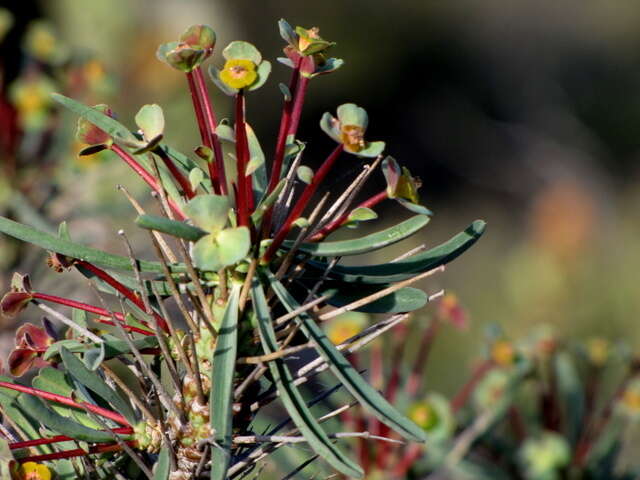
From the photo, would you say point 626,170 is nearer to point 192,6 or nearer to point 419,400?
point 192,6

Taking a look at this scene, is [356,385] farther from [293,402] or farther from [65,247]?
[65,247]

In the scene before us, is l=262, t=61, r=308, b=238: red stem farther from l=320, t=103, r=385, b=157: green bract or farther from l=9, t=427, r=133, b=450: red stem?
→ l=9, t=427, r=133, b=450: red stem

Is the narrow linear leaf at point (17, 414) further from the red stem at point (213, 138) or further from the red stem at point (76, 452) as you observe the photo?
the red stem at point (213, 138)

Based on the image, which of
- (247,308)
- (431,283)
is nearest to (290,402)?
(247,308)

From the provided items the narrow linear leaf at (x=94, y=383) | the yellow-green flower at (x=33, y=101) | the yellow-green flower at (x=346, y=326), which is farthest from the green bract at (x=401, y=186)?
the yellow-green flower at (x=33, y=101)

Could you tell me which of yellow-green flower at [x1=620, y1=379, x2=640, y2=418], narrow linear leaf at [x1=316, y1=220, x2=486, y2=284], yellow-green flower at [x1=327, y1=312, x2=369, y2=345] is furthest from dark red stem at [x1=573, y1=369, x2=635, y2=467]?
narrow linear leaf at [x1=316, y1=220, x2=486, y2=284]
